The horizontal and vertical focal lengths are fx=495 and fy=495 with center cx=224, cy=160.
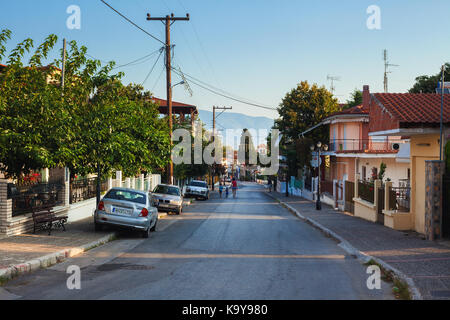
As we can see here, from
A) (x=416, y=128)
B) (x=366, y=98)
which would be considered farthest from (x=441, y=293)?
(x=366, y=98)

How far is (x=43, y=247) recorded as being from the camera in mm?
12312

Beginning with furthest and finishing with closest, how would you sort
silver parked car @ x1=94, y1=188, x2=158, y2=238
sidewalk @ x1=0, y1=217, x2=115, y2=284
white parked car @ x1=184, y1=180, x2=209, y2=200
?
white parked car @ x1=184, y1=180, x2=209, y2=200 → silver parked car @ x1=94, y1=188, x2=158, y2=238 → sidewalk @ x1=0, y1=217, x2=115, y2=284

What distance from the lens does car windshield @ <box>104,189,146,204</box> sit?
1584cm

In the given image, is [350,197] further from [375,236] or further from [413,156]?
[375,236]

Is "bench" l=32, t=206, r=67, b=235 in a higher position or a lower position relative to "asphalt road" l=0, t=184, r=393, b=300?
higher

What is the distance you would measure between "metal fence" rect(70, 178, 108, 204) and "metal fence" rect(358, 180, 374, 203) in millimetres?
12896

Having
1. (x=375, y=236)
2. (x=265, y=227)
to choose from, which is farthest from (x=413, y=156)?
(x=265, y=227)

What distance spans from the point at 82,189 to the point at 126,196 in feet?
21.6

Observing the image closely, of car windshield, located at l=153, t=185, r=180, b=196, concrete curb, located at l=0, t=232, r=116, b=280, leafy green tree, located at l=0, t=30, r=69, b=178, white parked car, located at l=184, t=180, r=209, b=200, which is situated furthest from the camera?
white parked car, located at l=184, t=180, r=209, b=200

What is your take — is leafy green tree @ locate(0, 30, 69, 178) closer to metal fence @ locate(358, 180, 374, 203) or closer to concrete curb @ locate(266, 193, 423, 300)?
concrete curb @ locate(266, 193, 423, 300)

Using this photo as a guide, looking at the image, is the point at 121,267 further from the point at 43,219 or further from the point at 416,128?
the point at 416,128

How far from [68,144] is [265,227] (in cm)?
881

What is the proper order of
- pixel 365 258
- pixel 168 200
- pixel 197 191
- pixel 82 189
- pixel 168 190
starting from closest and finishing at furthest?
1. pixel 365 258
2. pixel 82 189
3. pixel 168 200
4. pixel 168 190
5. pixel 197 191
